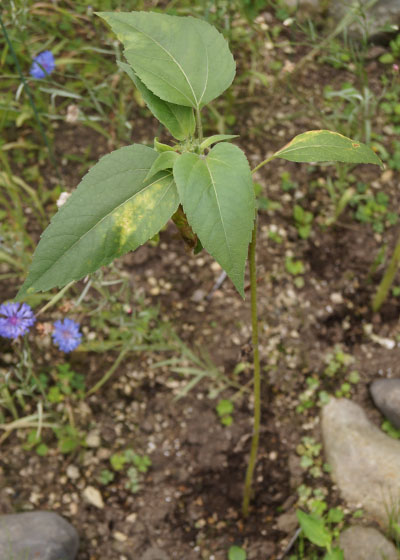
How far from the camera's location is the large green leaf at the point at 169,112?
3.79 ft

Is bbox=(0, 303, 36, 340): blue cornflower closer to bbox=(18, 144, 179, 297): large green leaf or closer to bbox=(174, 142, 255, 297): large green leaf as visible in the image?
bbox=(18, 144, 179, 297): large green leaf

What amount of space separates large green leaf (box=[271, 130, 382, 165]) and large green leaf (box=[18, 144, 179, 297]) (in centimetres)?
26

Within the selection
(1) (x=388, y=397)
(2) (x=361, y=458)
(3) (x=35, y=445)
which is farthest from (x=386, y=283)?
(3) (x=35, y=445)

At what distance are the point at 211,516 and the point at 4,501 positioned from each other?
755 millimetres

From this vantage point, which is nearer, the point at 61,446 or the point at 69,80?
the point at 61,446

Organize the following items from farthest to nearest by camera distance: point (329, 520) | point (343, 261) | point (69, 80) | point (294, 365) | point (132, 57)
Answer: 1. point (69, 80)
2. point (343, 261)
3. point (294, 365)
4. point (329, 520)
5. point (132, 57)

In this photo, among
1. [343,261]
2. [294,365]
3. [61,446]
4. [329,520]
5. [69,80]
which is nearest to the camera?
[329,520]

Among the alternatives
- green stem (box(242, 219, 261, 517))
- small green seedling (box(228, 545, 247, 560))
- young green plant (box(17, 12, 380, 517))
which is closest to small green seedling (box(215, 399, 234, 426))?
green stem (box(242, 219, 261, 517))

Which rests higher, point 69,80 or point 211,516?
point 69,80

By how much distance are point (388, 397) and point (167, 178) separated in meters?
1.46

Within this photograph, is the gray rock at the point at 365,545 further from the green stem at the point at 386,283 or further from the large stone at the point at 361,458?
the green stem at the point at 386,283

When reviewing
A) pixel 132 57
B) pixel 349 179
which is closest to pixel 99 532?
pixel 132 57

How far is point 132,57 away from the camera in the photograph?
110 centimetres

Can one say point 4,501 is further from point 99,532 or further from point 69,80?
point 69,80
